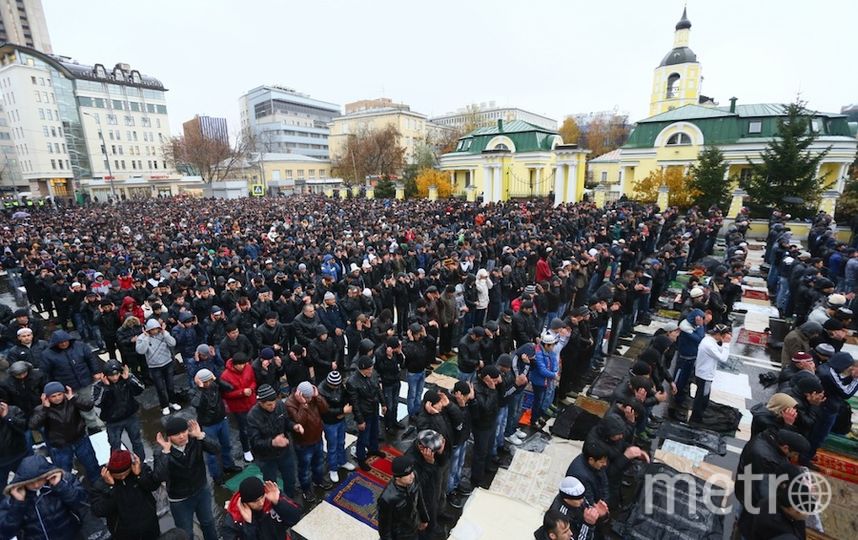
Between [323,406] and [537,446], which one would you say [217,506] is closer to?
[323,406]

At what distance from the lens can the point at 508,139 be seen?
116 ft

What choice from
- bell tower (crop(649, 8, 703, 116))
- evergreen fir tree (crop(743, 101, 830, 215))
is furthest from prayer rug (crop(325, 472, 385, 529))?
bell tower (crop(649, 8, 703, 116))

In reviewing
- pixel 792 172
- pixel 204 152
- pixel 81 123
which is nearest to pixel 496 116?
pixel 204 152

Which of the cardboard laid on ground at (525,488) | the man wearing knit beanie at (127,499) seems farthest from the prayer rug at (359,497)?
the man wearing knit beanie at (127,499)

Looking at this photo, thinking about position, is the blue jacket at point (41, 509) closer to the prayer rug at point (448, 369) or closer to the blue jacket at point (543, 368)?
the blue jacket at point (543, 368)

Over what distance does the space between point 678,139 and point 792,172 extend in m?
12.3

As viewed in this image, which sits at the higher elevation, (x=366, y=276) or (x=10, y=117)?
(x=10, y=117)

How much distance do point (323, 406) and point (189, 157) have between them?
58.5m

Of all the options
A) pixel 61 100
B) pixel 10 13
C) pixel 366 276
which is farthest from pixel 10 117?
pixel 366 276

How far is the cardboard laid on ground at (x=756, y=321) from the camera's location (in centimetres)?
965

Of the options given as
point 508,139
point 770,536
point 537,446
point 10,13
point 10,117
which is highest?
point 10,13

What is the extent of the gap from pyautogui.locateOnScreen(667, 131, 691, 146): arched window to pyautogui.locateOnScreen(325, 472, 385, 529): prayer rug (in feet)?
111

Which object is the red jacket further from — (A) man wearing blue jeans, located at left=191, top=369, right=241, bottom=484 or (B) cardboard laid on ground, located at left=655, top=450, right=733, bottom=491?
(B) cardboard laid on ground, located at left=655, top=450, right=733, bottom=491

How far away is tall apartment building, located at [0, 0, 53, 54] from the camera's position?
6950 centimetres
